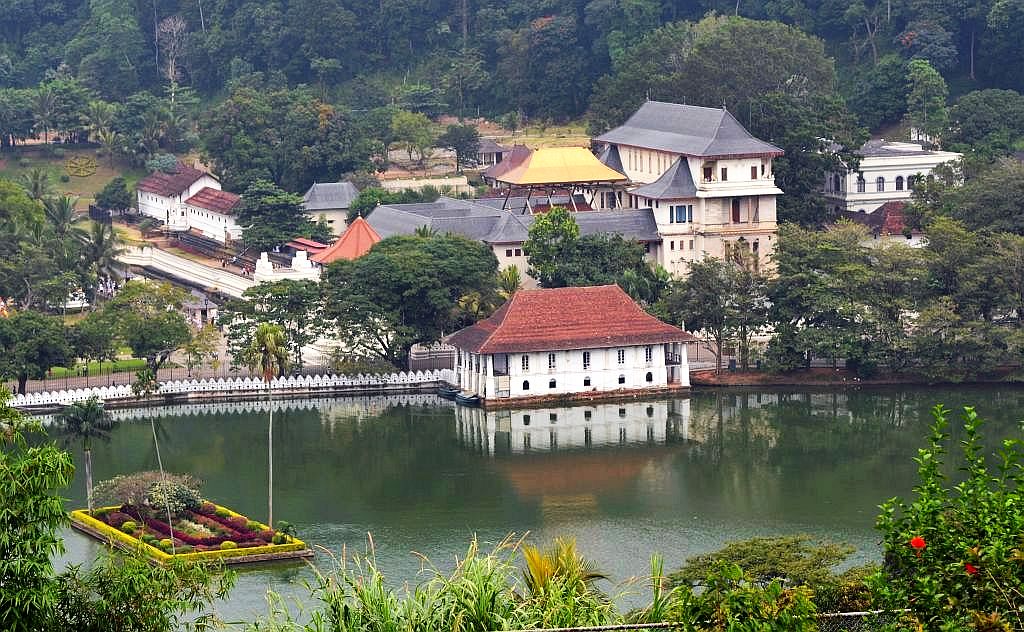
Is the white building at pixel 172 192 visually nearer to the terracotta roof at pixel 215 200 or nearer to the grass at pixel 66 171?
the terracotta roof at pixel 215 200

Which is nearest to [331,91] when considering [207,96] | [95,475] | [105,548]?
[207,96]

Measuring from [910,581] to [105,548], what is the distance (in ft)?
68.1

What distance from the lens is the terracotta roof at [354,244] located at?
196ft

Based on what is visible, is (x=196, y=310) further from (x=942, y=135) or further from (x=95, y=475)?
(x=942, y=135)

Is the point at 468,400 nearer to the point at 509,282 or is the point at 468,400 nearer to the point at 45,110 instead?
the point at 509,282

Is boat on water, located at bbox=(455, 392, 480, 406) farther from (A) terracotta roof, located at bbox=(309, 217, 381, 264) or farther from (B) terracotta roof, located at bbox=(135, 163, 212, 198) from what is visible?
(B) terracotta roof, located at bbox=(135, 163, 212, 198)

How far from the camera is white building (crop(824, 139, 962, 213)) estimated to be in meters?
67.7

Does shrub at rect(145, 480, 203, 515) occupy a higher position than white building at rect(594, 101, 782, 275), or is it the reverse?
white building at rect(594, 101, 782, 275)

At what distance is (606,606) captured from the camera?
794 inches

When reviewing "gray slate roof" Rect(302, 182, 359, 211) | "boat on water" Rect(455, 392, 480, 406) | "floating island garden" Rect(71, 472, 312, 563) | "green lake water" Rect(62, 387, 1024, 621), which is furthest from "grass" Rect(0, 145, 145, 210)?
"floating island garden" Rect(71, 472, 312, 563)

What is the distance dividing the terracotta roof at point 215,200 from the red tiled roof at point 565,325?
70.9 feet

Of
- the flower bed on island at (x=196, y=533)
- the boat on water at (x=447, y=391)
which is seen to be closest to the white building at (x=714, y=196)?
the boat on water at (x=447, y=391)

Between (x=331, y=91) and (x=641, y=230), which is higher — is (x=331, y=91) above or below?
above

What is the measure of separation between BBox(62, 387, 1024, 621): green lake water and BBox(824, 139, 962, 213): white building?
17522 millimetres
